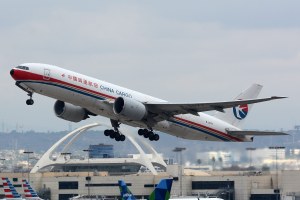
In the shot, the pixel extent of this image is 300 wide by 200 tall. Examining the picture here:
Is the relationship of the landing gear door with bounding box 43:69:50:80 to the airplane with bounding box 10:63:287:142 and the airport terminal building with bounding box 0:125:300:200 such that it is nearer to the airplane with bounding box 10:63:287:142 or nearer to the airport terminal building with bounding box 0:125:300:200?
the airplane with bounding box 10:63:287:142

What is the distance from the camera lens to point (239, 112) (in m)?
87.6

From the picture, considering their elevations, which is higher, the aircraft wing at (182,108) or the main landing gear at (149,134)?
the aircraft wing at (182,108)

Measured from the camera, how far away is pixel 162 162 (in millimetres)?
188375

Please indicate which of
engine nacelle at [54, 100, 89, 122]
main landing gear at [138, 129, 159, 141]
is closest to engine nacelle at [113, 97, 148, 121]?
main landing gear at [138, 129, 159, 141]

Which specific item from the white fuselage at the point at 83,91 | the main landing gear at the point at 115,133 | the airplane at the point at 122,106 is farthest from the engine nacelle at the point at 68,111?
the white fuselage at the point at 83,91

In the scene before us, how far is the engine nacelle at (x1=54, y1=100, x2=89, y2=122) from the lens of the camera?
7800cm

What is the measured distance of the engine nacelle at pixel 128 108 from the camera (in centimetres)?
7312

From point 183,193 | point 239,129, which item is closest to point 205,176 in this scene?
point 183,193

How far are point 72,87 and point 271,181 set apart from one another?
68.6m

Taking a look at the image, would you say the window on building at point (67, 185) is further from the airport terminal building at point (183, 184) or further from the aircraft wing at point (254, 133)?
the aircraft wing at point (254, 133)

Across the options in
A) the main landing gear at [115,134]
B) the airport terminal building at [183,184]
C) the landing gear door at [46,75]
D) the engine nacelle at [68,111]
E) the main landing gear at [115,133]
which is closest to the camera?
the landing gear door at [46,75]

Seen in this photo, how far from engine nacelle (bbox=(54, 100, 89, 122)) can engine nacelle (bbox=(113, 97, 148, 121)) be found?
5971 mm

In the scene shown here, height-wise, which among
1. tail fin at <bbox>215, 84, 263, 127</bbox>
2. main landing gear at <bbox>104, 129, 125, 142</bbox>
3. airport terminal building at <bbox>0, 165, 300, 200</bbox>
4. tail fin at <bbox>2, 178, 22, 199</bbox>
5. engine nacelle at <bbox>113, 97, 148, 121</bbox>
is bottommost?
tail fin at <bbox>2, 178, 22, 199</bbox>

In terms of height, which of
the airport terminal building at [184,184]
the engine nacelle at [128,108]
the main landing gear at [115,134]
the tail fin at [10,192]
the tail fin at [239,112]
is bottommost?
the tail fin at [10,192]
